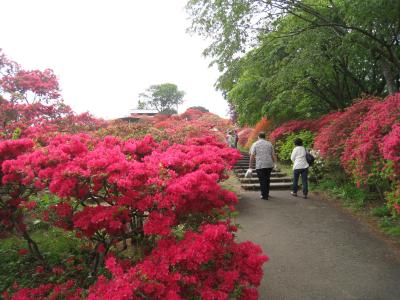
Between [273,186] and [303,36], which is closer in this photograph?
[303,36]

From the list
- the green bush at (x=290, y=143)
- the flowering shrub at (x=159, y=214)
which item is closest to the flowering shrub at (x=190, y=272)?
the flowering shrub at (x=159, y=214)

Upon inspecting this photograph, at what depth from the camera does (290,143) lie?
11.4 metres

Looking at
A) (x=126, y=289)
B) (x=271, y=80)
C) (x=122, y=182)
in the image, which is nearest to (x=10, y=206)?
(x=122, y=182)

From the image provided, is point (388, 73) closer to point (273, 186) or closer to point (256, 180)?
point (273, 186)

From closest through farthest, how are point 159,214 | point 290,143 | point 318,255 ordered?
point 159,214
point 318,255
point 290,143

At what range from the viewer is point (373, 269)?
3791 millimetres

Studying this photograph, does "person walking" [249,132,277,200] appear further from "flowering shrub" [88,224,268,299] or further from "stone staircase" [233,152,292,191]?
"flowering shrub" [88,224,268,299]

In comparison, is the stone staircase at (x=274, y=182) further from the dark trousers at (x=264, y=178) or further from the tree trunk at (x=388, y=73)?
the tree trunk at (x=388, y=73)

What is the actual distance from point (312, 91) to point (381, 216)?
23.4 feet

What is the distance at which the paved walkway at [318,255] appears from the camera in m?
3.35

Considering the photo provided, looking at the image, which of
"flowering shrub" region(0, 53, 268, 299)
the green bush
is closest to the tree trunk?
the green bush

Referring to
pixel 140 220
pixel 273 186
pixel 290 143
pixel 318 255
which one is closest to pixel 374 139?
pixel 318 255

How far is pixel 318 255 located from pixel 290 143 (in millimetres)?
7551

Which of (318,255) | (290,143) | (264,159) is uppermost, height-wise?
(290,143)
